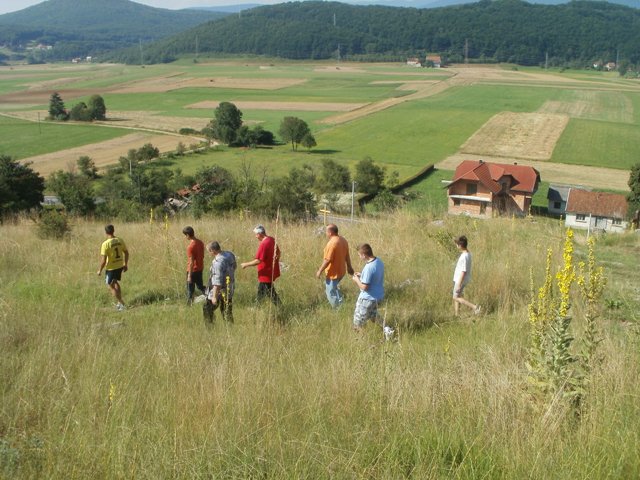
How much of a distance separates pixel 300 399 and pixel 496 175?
4503 cm

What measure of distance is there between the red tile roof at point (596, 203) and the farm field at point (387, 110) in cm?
782

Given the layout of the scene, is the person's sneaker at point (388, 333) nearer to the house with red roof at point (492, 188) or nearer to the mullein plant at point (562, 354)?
the mullein plant at point (562, 354)

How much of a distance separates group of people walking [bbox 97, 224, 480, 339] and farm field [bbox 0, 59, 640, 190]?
46612 mm

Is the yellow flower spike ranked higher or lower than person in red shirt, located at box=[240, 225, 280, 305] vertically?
higher

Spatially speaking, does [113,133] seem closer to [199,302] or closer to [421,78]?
[199,302]

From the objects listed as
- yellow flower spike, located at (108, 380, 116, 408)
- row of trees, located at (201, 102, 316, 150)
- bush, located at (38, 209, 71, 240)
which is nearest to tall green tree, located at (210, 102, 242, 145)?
row of trees, located at (201, 102, 316, 150)

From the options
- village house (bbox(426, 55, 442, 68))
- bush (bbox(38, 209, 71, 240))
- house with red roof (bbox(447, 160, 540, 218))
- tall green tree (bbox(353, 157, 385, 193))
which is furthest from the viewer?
village house (bbox(426, 55, 442, 68))

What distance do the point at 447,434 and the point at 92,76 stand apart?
176 meters

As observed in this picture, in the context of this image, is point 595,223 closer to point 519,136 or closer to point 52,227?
point 519,136

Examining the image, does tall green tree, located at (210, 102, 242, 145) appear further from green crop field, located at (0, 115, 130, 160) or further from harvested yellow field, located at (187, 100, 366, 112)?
harvested yellow field, located at (187, 100, 366, 112)

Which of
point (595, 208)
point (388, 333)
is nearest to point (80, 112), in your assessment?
point (595, 208)

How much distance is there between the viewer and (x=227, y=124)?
71938 mm

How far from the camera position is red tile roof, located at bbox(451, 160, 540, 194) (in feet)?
150

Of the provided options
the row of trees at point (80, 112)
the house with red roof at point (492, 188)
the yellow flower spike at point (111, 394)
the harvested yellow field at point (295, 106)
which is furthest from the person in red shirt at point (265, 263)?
the harvested yellow field at point (295, 106)
